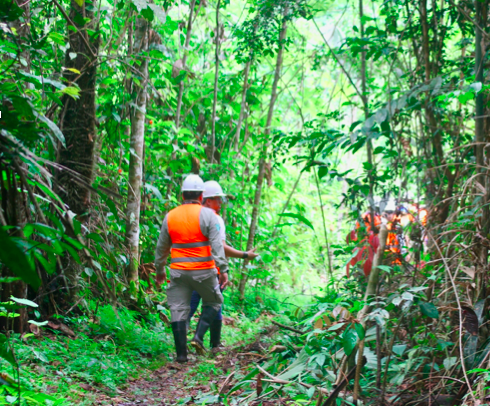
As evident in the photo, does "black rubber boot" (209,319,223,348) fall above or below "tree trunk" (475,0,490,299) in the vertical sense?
below

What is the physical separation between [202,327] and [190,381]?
1.14 meters

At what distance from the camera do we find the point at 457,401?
8.67ft

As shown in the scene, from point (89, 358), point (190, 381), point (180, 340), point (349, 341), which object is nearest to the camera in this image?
point (349, 341)

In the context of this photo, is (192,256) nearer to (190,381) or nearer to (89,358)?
(190,381)

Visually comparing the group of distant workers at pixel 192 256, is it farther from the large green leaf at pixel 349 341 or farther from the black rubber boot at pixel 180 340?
the large green leaf at pixel 349 341

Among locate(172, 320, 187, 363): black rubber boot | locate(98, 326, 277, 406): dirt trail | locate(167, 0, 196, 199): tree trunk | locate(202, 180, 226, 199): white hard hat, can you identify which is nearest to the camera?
locate(98, 326, 277, 406): dirt trail

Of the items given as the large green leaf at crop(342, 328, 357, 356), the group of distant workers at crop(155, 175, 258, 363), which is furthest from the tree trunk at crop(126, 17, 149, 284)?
the large green leaf at crop(342, 328, 357, 356)

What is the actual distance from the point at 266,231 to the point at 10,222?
26.7 feet

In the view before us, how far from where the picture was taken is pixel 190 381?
4.09 m

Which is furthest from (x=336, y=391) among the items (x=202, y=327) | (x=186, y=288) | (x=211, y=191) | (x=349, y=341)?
(x=211, y=191)

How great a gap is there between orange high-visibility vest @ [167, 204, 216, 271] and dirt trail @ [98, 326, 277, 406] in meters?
0.99

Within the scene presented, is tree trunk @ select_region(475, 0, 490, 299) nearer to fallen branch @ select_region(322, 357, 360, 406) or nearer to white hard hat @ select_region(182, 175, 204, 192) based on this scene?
fallen branch @ select_region(322, 357, 360, 406)

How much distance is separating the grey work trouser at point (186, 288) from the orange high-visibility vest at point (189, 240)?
0.23 ft

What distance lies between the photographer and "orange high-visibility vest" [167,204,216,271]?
5.16 metres
